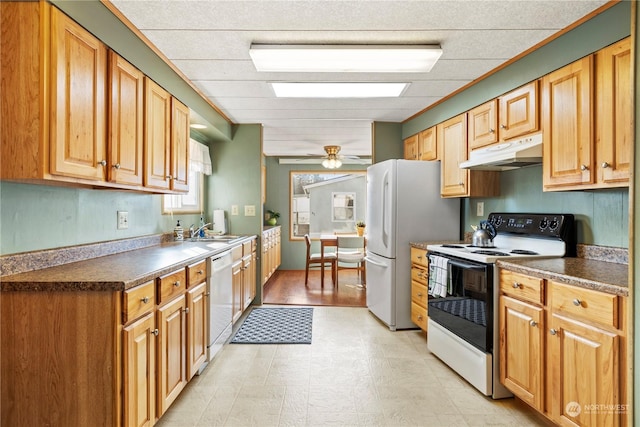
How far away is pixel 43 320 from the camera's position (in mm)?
1500

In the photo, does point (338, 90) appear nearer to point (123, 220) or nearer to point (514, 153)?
point (514, 153)

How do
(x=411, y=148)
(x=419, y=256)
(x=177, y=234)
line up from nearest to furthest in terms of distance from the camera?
(x=419, y=256) < (x=177, y=234) < (x=411, y=148)

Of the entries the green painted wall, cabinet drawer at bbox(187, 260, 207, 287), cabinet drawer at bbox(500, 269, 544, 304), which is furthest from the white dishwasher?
the green painted wall

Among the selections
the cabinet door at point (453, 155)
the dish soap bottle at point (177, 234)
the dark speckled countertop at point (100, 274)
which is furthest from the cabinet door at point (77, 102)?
the cabinet door at point (453, 155)

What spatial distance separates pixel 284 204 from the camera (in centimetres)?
741

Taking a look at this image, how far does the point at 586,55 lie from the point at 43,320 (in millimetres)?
2970

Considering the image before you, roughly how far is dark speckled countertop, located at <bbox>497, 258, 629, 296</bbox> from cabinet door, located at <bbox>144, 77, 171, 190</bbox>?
2.28 meters

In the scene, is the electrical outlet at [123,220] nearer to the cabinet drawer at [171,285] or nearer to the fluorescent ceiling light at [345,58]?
the cabinet drawer at [171,285]

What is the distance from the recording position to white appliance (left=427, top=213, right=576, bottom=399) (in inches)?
91.7

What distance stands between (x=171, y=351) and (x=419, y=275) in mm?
2233

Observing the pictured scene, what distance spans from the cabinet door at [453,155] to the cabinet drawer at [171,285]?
240 cm

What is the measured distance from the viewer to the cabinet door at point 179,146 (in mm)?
2820

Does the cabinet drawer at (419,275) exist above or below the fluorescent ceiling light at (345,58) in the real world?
below

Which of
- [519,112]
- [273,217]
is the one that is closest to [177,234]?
[519,112]
